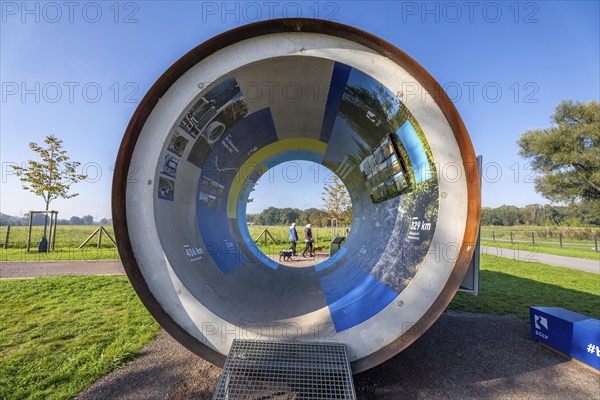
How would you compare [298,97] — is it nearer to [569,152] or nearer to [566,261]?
[566,261]

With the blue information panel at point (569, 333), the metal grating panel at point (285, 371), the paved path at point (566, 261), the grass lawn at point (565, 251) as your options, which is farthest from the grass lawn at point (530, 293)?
the grass lawn at point (565, 251)

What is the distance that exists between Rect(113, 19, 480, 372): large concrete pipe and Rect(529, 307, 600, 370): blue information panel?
2954mm

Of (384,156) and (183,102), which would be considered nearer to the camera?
(183,102)

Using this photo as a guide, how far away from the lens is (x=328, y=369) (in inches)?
115

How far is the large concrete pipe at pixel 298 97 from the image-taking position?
3053 millimetres

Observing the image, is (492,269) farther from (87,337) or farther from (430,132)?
(87,337)

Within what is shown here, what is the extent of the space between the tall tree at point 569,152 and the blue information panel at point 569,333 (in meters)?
28.7

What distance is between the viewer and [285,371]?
3035 millimetres

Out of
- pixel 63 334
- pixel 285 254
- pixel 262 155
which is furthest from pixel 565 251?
pixel 63 334

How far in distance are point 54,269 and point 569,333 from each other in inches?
610

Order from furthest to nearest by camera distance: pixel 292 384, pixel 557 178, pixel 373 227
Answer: pixel 557 178 < pixel 373 227 < pixel 292 384

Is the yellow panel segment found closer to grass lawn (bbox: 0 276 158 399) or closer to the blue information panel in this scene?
grass lawn (bbox: 0 276 158 399)

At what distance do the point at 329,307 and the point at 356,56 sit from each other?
3.25 m

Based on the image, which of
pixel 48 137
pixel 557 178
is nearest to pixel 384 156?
pixel 48 137
